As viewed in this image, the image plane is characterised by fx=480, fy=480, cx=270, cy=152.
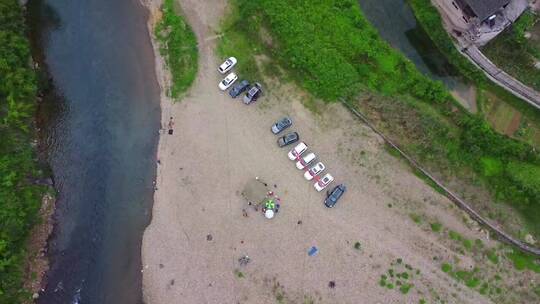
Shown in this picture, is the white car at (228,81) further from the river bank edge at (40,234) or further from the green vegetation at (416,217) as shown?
the green vegetation at (416,217)

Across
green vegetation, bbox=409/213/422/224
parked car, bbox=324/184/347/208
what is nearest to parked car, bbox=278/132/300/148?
parked car, bbox=324/184/347/208

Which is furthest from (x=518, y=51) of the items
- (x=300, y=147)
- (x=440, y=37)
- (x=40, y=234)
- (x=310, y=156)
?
(x=40, y=234)

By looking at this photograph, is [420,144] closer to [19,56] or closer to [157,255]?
[157,255]

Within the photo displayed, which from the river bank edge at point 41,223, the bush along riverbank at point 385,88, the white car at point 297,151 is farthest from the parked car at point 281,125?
the river bank edge at point 41,223

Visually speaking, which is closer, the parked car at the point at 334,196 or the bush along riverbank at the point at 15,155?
the bush along riverbank at the point at 15,155

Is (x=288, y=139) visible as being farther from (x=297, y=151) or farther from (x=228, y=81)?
(x=228, y=81)

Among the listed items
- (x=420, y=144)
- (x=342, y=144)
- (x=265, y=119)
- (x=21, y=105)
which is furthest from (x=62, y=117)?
(x=420, y=144)
